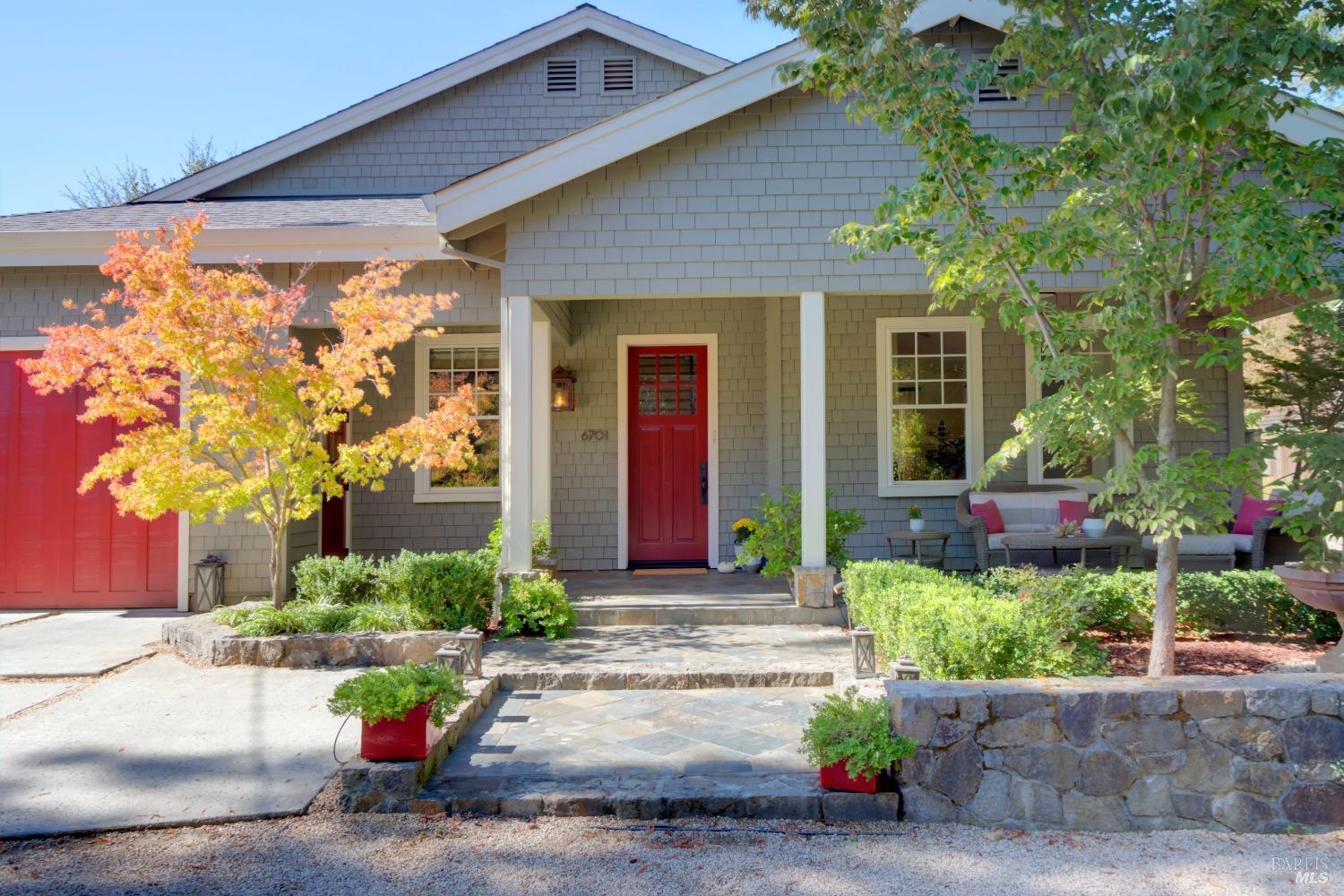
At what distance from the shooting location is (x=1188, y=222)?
4395 mm

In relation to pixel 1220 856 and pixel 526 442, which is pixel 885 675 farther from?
pixel 526 442

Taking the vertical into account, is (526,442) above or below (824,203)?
below

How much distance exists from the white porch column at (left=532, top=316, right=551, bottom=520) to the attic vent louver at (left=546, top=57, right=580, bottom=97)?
3869 mm

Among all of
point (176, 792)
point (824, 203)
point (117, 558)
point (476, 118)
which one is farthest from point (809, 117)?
point (117, 558)

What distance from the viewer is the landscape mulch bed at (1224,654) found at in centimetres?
509

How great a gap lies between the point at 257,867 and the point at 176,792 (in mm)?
854

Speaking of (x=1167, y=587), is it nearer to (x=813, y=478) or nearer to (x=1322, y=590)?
(x=1322, y=590)

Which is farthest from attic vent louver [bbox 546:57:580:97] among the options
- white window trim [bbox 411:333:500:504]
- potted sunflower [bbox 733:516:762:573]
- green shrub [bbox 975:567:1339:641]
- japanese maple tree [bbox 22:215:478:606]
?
green shrub [bbox 975:567:1339:641]

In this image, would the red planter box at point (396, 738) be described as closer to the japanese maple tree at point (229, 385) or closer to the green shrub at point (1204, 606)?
the japanese maple tree at point (229, 385)

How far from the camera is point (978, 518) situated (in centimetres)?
755

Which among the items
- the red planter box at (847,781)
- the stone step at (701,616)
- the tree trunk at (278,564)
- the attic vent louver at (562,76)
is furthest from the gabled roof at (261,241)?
the red planter box at (847,781)

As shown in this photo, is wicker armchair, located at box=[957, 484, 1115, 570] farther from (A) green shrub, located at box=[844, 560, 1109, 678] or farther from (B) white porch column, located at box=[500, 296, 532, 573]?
(B) white porch column, located at box=[500, 296, 532, 573]

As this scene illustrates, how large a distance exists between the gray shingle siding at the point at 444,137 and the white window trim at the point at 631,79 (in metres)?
0.12

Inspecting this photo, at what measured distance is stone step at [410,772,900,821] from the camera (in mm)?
3477
